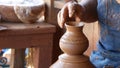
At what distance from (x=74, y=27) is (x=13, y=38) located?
78 centimetres

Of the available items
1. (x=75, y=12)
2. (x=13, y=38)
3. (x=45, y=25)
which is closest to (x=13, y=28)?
(x=13, y=38)

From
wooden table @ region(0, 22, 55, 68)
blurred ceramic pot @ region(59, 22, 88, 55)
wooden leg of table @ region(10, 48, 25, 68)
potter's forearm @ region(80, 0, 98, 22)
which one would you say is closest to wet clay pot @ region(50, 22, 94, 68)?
blurred ceramic pot @ region(59, 22, 88, 55)

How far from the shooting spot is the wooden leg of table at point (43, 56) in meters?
1.59

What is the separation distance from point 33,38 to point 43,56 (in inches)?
5.2

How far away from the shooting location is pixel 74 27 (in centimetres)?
82

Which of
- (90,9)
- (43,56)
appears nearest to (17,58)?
(43,56)

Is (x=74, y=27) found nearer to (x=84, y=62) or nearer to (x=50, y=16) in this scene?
(x=84, y=62)

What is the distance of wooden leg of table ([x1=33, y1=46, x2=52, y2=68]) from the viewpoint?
1.59m

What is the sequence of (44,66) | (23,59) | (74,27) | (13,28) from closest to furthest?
(74,27)
(13,28)
(44,66)
(23,59)

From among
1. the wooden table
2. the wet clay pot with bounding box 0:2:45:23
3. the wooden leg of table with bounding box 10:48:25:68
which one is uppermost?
the wet clay pot with bounding box 0:2:45:23

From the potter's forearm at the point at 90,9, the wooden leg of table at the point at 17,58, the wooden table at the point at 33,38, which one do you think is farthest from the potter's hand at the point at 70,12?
the wooden leg of table at the point at 17,58

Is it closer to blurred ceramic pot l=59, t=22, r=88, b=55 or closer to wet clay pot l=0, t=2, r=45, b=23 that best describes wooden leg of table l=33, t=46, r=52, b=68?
wet clay pot l=0, t=2, r=45, b=23

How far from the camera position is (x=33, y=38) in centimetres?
156

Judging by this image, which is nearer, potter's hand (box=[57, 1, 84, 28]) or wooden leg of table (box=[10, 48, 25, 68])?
potter's hand (box=[57, 1, 84, 28])
